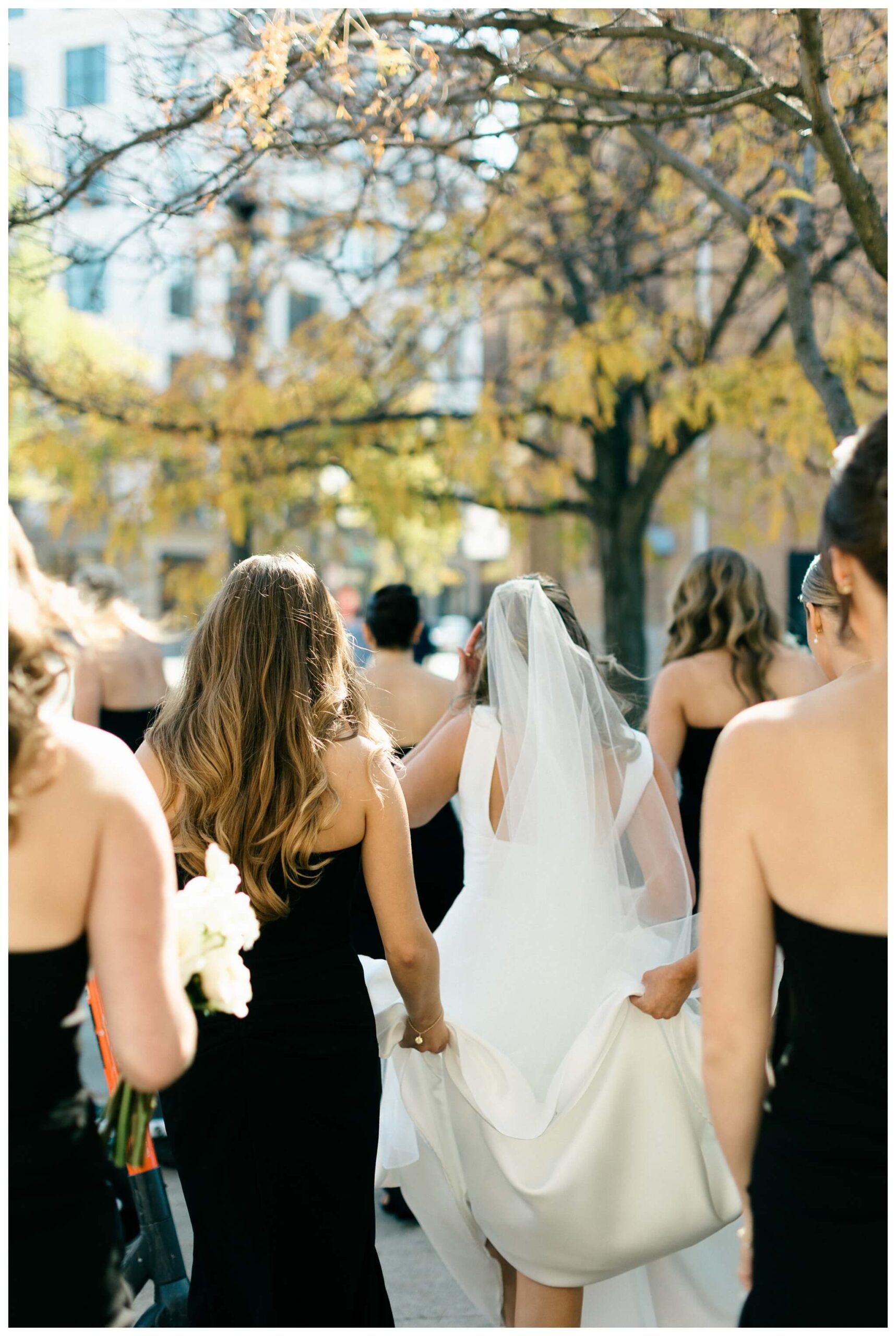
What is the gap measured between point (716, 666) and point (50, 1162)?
3399mm

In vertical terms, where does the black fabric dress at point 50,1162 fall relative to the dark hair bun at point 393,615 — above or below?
below

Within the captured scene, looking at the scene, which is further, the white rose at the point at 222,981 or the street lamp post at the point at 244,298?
the street lamp post at the point at 244,298

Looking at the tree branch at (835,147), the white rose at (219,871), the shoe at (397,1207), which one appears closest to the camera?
the white rose at (219,871)

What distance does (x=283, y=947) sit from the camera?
8.86 ft

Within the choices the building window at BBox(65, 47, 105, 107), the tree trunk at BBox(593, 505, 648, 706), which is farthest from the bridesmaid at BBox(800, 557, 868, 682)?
the building window at BBox(65, 47, 105, 107)

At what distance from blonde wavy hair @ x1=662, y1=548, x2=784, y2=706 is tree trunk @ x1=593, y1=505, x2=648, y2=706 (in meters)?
5.17

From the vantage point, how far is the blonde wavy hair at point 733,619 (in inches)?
183

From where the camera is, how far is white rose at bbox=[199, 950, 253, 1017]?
6.73 ft

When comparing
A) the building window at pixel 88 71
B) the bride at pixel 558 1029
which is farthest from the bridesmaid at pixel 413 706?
the building window at pixel 88 71

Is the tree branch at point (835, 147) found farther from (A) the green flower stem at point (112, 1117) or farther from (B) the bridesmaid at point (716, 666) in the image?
(A) the green flower stem at point (112, 1117)

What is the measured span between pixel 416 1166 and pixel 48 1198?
5.47ft

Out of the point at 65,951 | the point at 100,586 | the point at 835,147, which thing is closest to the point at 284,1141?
the point at 65,951

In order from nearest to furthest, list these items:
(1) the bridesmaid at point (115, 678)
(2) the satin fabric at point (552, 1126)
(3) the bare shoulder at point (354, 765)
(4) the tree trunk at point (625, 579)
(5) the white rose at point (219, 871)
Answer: (5) the white rose at point (219, 871), (3) the bare shoulder at point (354, 765), (2) the satin fabric at point (552, 1126), (1) the bridesmaid at point (115, 678), (4) the tree trunk at point (625, 579)

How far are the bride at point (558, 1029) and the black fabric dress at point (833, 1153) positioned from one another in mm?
1144
